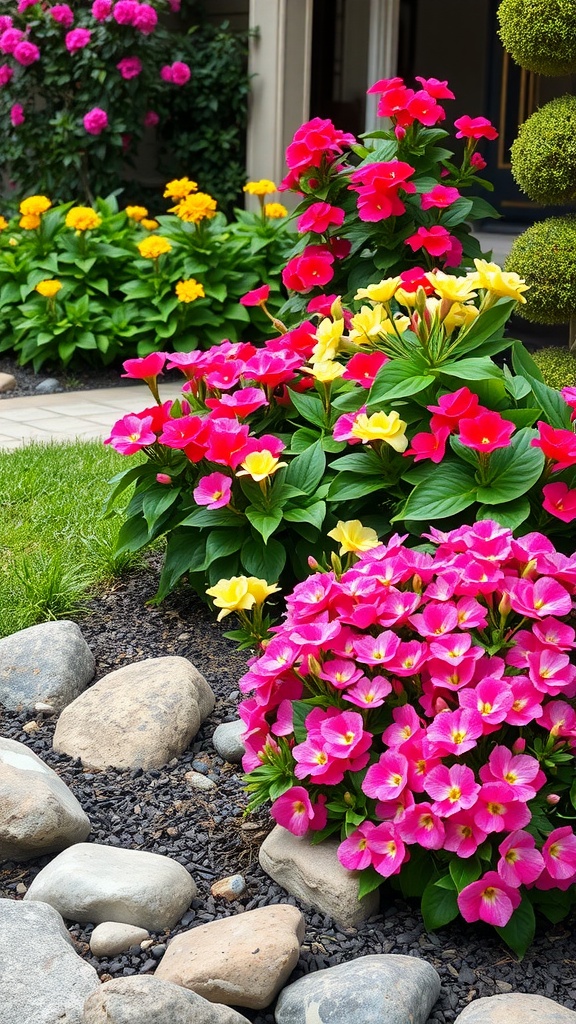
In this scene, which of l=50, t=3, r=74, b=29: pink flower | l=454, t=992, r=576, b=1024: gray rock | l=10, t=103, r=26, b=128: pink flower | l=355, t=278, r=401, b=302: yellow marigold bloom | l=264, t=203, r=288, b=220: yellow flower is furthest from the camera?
l=10, t=103, r=26, b=128: pink flower

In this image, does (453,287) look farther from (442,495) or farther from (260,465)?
(260,465)

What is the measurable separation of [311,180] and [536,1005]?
280cm

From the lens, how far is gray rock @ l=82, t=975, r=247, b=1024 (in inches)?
61.1

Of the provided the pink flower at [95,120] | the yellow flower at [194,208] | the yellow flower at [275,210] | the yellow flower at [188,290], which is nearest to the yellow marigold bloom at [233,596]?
the yellow flower at [188,290]

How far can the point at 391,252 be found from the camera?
12.4ft

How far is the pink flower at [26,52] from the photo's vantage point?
8445 millimetres

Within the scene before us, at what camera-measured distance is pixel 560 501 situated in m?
2.41

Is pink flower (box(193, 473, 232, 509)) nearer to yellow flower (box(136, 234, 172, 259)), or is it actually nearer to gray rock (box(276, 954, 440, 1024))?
gray rock (box(276, 954, 440, 1024))

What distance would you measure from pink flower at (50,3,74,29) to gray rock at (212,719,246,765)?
724 cm

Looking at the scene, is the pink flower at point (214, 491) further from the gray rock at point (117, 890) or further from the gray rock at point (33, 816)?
the gray rock at point (117, 890)

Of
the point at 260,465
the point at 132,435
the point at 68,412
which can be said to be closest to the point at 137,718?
the point at 260,465

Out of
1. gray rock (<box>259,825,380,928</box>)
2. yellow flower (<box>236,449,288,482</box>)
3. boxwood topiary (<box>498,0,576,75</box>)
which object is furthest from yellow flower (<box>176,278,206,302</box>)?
gray rock (<box>259,825,380,928</box>)

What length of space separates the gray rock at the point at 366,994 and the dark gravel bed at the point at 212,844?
7 centimetres

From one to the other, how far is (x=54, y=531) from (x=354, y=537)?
6.04 ft
